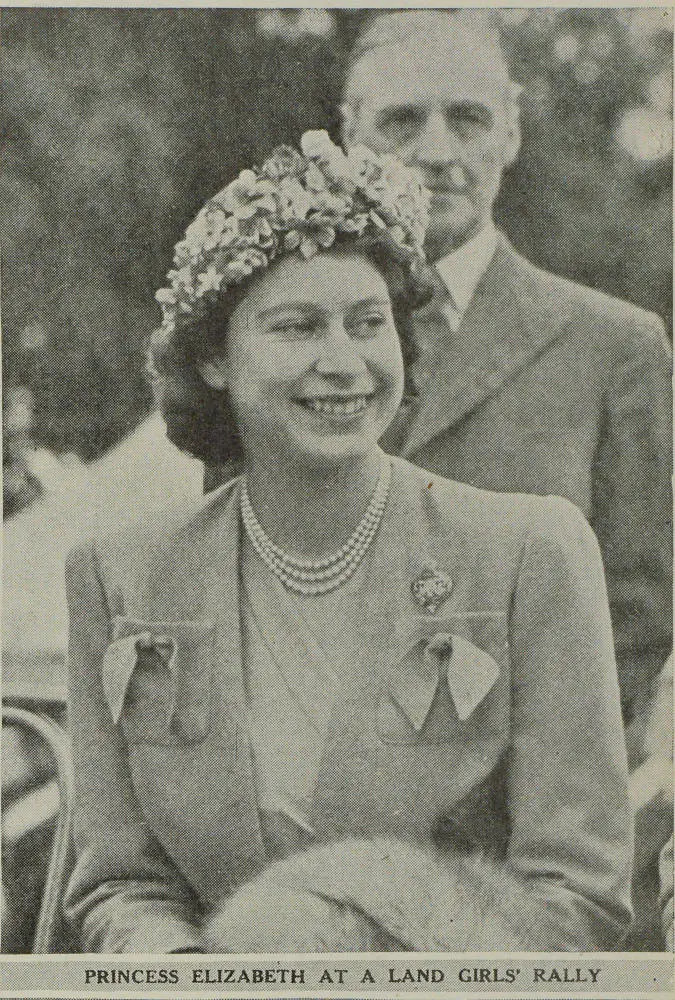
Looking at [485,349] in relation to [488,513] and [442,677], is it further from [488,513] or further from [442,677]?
[442,677]

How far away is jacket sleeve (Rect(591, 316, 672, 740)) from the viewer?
8.92 ft

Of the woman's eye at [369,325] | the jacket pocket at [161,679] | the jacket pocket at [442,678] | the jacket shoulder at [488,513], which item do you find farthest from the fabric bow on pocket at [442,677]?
the woman's eye at [369,325]

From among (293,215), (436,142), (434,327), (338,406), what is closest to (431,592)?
(338,406)

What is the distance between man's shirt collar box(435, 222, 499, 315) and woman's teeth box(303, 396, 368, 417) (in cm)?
28

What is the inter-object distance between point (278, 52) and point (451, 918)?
162 cm

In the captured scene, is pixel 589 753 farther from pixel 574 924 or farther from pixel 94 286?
pixel 94 286

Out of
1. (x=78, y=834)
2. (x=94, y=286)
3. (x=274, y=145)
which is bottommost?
Result: (x=78, y=834)

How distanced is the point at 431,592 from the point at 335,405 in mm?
378

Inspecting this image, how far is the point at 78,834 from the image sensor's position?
8.93ft

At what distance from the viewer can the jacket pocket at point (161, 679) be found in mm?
2666

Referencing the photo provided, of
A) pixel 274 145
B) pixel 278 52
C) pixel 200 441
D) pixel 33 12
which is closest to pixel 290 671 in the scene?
pixel 200 441

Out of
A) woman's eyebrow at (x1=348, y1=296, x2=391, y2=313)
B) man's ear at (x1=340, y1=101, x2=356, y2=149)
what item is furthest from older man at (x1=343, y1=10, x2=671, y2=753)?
woman's eyebrow at (x1=348, y1=296, x2=391, y2=313)

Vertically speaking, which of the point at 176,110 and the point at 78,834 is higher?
the point at 176,110

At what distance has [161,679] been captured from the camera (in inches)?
106
